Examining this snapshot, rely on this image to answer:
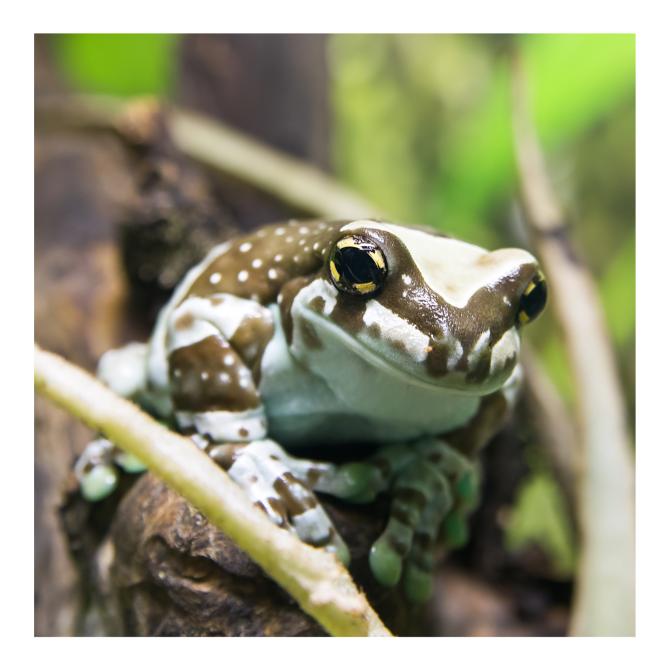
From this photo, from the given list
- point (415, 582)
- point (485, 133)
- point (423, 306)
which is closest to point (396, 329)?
point (423, 306)

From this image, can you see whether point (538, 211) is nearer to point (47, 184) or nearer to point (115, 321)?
point (115, 321)

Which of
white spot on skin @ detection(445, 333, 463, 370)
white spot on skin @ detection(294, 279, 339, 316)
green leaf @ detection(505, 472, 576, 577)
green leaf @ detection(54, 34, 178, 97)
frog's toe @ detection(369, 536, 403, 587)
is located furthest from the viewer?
green leaf @ detection(505, 472, 576, 577)

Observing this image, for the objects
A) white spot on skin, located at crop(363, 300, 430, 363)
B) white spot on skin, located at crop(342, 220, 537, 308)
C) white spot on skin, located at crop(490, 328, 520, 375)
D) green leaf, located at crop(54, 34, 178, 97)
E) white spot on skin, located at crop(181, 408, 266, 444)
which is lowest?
white spot on skin, located at crop(181, 408, 266, 444)

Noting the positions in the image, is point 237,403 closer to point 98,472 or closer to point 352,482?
point 352,482

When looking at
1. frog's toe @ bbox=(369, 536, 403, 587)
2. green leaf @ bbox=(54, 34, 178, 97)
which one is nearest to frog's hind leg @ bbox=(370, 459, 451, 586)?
frog's toe @ bbox=(369, 536, 403, 587)

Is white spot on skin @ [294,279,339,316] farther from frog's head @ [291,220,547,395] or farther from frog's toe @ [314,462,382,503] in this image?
frog's toe @ [314,462,382,503]

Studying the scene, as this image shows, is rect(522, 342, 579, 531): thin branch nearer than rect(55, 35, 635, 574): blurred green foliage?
No

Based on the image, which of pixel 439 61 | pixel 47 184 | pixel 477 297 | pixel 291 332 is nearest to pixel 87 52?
pixel 47 184
